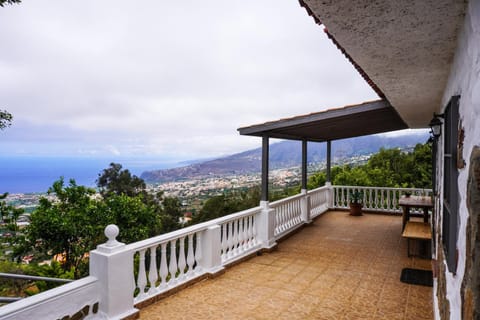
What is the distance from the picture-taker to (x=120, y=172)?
19953mm

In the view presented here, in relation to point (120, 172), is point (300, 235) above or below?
below

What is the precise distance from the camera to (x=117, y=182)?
19.6 metres

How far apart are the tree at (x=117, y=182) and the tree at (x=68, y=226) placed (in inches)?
329

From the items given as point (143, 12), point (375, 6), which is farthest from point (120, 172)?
point (375, 6)

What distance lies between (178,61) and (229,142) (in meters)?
35.5

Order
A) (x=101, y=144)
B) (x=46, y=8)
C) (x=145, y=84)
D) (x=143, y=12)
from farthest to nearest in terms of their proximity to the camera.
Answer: (x=101, y=144)
(x=145, y=84)
(x=143, y=12)
(x=46, y=8)

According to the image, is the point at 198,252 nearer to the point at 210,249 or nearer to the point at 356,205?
the point at 210,249

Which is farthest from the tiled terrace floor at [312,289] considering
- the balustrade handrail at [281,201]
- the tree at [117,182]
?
the tree at [117,182]

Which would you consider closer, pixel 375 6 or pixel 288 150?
pixel 375 6

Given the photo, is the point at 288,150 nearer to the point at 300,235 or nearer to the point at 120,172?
the point at 120,172

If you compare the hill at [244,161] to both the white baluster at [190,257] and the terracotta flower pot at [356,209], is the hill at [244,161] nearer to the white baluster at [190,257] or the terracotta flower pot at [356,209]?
the terracotta flower pot at [356,209]

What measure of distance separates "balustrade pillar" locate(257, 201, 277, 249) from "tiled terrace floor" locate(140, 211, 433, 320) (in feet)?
0.82

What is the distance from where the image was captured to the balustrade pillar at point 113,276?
3.03 m

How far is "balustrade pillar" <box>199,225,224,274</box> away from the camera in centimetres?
454
